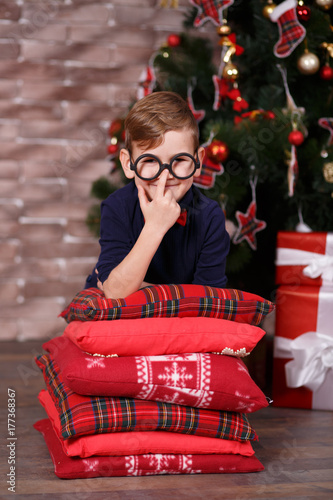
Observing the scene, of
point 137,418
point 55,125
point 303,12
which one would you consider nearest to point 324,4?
point 303,12

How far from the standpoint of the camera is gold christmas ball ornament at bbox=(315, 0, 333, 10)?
1592 mm

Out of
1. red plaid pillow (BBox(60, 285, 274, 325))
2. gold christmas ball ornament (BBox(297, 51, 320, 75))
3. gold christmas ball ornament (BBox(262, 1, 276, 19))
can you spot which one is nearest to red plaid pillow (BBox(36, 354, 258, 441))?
red plaid pillow (BBox(60, 285, 274, 325))

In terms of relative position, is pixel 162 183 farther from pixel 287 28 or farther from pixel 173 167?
pixel 287 28

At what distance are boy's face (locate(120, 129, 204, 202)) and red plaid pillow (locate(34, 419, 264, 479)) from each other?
A: 511 millimetres

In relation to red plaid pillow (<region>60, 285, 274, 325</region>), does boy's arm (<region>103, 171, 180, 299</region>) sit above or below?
above

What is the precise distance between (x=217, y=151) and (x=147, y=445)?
29.3 inches

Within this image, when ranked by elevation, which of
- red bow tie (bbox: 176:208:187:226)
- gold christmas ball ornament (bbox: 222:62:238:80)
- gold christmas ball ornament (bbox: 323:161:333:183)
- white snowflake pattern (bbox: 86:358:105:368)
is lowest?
white snowflake pattern (bbox: 86:358:105:368)

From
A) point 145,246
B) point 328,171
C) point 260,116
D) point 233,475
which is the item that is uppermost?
point 260,116

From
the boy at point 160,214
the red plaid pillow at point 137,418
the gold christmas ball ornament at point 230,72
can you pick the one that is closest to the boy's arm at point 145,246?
the boy at point 160,214

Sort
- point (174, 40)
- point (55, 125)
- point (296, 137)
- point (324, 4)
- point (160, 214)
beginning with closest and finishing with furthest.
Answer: point (160, 214)
point (296, 137)
point (324, 4)
point (174, 40)
point (55, 125)

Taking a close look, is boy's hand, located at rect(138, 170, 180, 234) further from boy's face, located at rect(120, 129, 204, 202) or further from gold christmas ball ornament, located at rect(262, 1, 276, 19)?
gold christmas ball ornament, located at rect(262, 1, 276, 19)

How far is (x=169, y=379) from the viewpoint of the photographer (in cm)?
108

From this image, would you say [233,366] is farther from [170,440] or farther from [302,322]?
[302,322]

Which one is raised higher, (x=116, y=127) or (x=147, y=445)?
(x=116, y=127)
